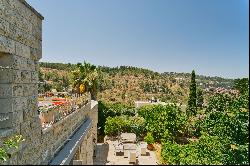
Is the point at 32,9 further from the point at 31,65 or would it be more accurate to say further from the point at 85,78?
the point at 85,78

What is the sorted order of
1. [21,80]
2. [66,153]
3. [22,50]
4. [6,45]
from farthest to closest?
[22,50]
[21,80]
[6,45]
[66,153]

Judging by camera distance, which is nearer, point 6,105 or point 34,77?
point 6,105

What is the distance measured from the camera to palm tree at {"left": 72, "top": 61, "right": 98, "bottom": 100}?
104 ft

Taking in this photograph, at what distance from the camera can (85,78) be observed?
1253 inches

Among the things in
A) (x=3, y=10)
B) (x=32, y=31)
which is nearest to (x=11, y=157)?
(x=3, y=10)

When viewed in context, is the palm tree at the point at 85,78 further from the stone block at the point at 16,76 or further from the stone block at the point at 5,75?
the stone block at the point at 5,75

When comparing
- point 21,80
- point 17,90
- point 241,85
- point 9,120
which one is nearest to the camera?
point 241,85

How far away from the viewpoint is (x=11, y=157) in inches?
178

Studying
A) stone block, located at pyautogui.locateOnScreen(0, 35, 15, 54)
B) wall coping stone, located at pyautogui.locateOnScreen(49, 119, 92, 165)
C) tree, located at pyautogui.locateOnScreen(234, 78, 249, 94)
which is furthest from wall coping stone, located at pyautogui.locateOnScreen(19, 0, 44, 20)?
tree, located at pyautogui.locateOnScreen(234, 78, 249, 94)

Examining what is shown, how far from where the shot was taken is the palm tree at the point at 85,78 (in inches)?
1247

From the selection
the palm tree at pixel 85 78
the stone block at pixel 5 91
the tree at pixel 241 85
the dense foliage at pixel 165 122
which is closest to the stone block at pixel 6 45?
the stone block at pixel 5 91

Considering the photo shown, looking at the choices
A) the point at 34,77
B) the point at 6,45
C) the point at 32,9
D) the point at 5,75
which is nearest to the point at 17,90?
the point at 5,75

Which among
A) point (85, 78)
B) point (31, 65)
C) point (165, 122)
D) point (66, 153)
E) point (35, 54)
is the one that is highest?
point (35, 54)

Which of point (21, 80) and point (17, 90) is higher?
point (21, 80)
